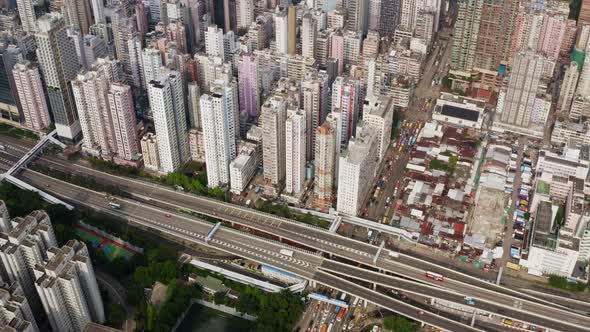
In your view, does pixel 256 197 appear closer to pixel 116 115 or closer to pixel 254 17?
pixel 116 115

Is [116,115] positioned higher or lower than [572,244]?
higher

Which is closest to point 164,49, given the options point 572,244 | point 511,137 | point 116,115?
point 116,115

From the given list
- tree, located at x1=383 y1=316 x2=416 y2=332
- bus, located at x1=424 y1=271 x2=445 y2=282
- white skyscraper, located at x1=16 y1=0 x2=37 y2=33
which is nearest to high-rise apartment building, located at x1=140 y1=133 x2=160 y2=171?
tree, located at x1=383 y1=316 x2=416 y2=332

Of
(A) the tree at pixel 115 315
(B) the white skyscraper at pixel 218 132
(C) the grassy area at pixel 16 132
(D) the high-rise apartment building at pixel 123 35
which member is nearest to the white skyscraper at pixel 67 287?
(A) the tree at pixel 115 315

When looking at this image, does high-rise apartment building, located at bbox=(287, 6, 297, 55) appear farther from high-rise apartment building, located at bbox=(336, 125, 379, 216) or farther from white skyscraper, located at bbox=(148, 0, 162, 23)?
high-rise apartment building, located at bbox=(336, 125, 379, 216)

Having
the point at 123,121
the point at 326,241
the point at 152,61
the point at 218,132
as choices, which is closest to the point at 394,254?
the point at 326,241

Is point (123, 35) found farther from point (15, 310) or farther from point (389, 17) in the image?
point (15, 310)
